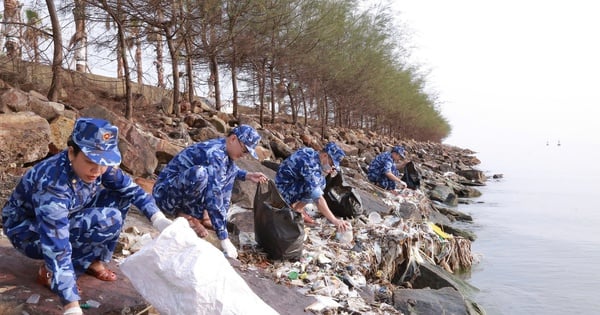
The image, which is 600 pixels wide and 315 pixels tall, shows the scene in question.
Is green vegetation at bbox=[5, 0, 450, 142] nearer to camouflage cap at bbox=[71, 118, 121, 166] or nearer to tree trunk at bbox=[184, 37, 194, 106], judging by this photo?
tree trunk at bbox=[184, 37, 194, 106]

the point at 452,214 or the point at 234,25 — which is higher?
the point at 234,25

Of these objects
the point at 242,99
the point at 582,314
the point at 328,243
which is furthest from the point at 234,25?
the point at 582,314

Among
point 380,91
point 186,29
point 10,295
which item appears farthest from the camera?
point 380,91

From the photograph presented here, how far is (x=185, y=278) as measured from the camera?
7.79ft

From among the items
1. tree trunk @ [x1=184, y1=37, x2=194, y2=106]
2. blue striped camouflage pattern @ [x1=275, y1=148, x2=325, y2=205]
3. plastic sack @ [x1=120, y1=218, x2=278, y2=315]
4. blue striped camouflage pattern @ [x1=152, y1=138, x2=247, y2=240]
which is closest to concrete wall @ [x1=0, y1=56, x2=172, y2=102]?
tree trunk @ [x1=184, y1=37, x2=194, y2=106]

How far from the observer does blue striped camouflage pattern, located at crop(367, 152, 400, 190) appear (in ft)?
35.1

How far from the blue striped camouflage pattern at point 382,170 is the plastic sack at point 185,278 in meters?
8.42

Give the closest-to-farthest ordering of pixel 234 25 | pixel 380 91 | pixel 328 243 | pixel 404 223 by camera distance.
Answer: pixel 328 243, pixel 404 223, pixel 234 25, pixel 380 91

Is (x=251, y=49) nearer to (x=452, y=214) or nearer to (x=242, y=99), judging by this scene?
(x=242, y=99)

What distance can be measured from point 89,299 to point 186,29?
8727mm

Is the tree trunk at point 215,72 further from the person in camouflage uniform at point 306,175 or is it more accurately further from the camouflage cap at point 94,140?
the camouflage cap at point 94,140

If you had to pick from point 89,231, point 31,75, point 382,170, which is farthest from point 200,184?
point 382,170

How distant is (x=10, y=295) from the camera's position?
2.63 meters

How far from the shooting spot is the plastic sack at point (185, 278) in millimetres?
2371
